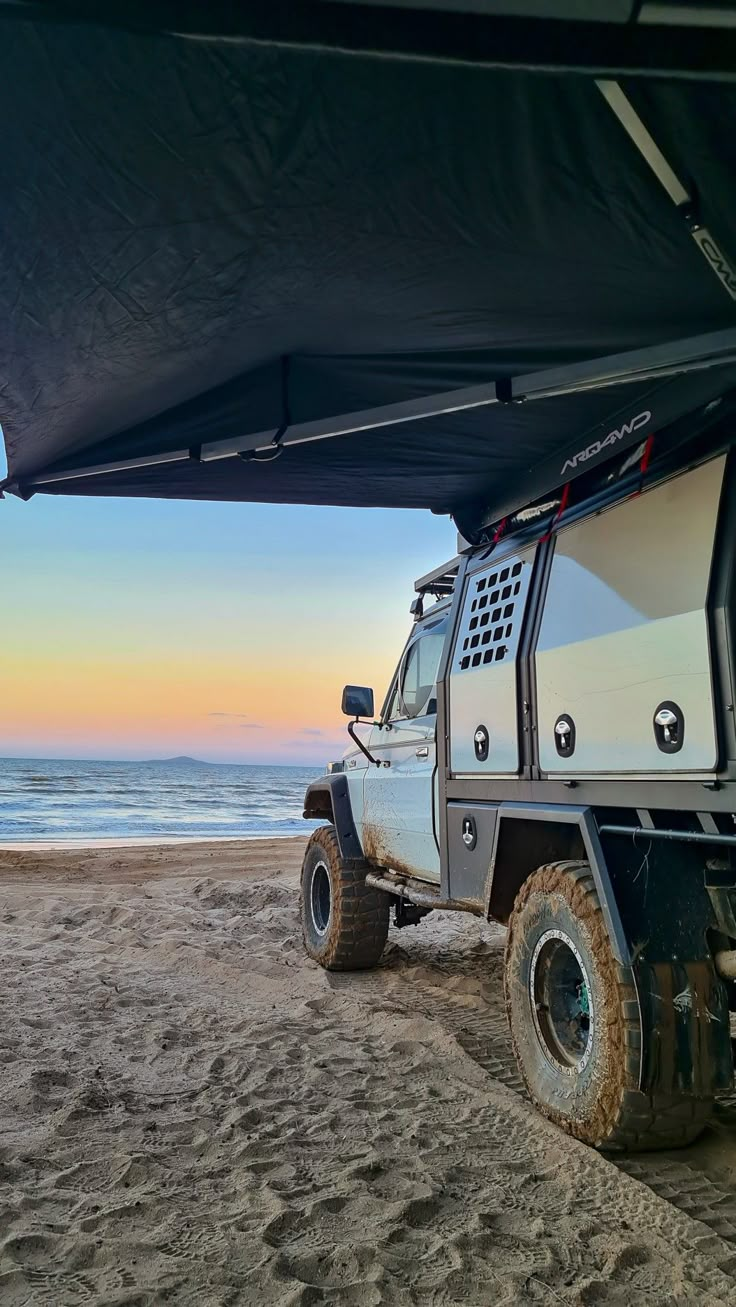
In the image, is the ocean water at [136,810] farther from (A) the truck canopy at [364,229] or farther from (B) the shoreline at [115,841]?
(A) the truck canopy at [364,229]

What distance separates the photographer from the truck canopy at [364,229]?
1592 millimetres

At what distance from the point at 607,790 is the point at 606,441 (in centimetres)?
147

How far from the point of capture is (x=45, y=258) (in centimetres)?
286

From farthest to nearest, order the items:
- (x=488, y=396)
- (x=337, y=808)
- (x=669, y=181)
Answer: (x=337, y=808)
(x=488, y=396)
(x=669, y=181)

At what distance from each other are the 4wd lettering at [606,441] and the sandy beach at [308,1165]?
275 cm

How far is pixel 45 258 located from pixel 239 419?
1.28 metres

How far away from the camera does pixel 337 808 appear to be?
6617mm

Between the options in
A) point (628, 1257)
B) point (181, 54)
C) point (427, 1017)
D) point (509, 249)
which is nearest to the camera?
point (181, 54)

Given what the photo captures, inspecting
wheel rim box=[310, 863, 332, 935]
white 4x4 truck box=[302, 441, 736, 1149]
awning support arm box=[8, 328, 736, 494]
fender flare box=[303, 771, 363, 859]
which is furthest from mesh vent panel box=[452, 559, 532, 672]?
wheel rim box=[310, 863, 332, 935]

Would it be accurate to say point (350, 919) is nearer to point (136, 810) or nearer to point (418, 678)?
point (418, 678)

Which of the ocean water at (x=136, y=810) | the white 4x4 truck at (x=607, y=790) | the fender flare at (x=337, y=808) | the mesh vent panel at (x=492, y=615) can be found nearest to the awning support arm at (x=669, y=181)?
the white 4x4 truck at (x=607, y=790)

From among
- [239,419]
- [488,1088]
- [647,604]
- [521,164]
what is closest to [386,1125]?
[488,1088]

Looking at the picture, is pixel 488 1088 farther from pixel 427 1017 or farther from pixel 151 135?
pixel 151 135

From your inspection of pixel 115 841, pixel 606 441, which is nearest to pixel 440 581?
pixel 606 441
